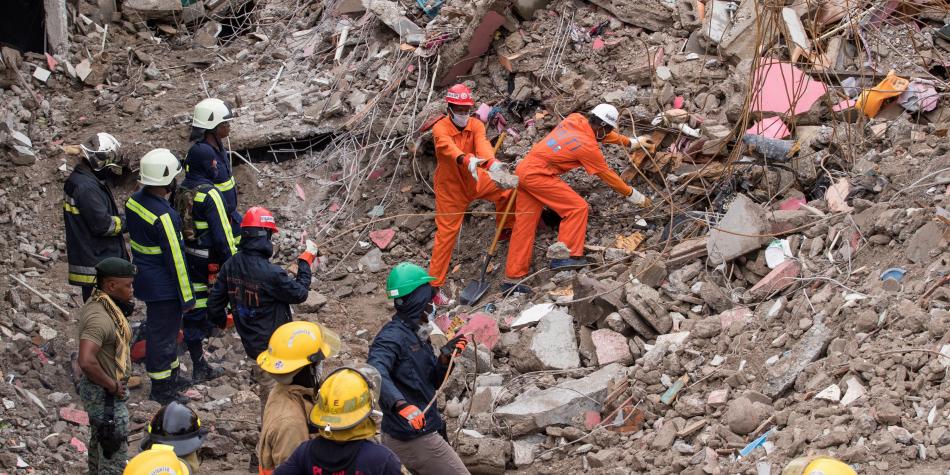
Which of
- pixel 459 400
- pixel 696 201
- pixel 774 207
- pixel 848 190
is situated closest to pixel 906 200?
pixel 848 190

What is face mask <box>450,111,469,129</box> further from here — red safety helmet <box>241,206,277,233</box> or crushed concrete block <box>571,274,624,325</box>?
red safety helmet <box>241,206,277,233</box>

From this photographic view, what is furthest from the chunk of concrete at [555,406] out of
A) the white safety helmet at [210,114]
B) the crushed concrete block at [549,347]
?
the white safety helmet at [210,114]

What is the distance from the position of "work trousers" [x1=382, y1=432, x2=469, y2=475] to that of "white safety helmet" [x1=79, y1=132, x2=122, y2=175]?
9.87 ft

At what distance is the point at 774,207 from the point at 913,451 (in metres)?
3.34

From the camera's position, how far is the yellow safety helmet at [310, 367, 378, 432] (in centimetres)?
376

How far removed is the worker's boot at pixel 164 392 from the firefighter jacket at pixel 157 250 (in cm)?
55

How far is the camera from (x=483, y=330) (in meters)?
7.44

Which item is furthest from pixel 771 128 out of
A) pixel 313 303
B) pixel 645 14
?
pixel 313 303

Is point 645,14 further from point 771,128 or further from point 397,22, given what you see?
point 397,22

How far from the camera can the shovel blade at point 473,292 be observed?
8.36m

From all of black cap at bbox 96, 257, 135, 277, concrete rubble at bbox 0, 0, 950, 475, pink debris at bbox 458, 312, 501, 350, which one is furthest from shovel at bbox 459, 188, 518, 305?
black cap at bbox 96, 257, 135, 277

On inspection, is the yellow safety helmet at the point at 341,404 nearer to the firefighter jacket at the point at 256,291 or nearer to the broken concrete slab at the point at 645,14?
the firefighter jacket at the point at 256,291

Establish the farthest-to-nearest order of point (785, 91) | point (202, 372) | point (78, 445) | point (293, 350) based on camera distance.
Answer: point (785, 91) < point (202, 372) < point (78, 445) < point (293, 350)

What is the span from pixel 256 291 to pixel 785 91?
480 cm
